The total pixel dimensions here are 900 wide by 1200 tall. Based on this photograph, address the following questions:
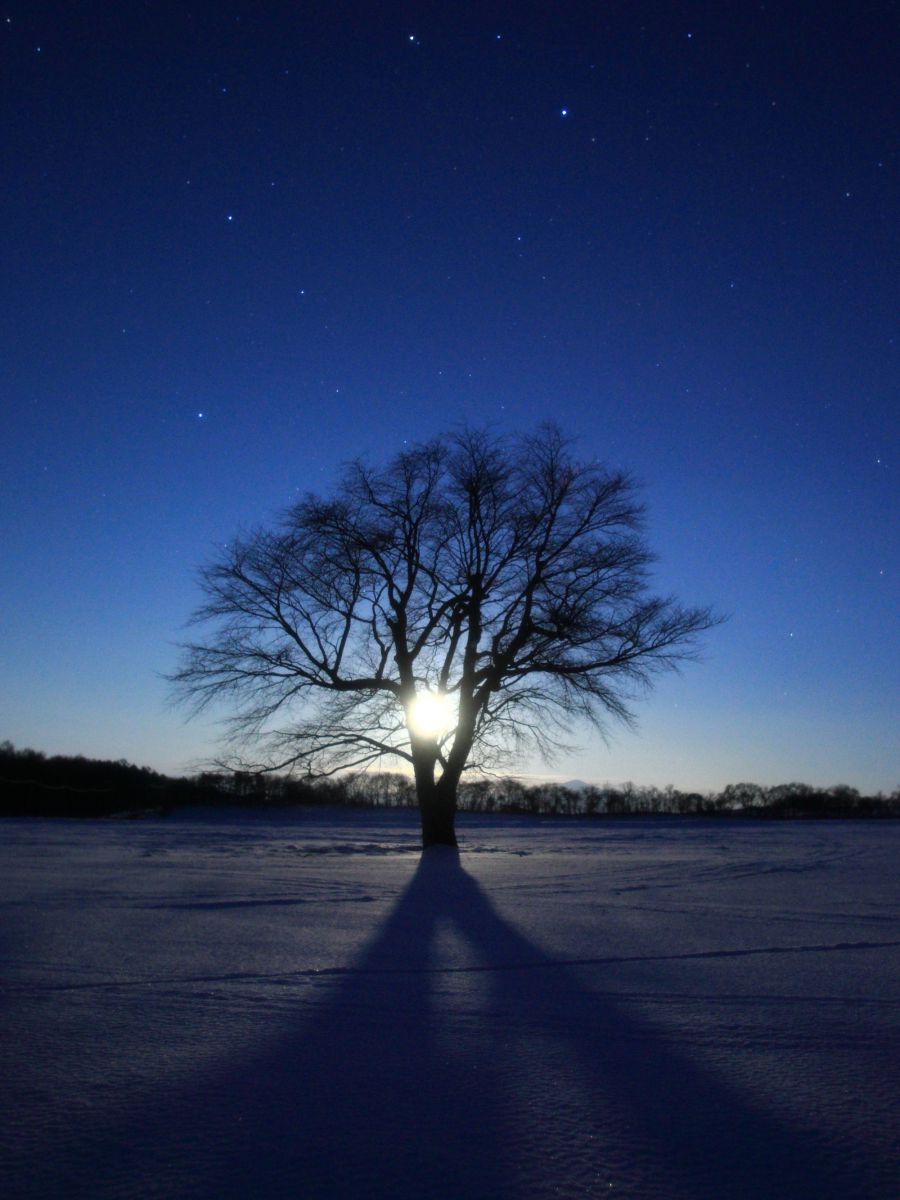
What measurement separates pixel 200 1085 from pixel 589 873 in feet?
27.1

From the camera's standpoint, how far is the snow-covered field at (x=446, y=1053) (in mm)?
1839

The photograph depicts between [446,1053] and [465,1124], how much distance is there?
594mm

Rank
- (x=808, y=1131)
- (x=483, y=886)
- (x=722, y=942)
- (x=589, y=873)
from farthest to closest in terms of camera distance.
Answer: (x=589, y=873) < (x=483, y=886) < (x=722, y=942) < (x=808, y=1131)

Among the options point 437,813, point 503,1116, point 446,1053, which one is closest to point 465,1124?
point 503,1116

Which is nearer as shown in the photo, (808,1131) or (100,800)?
(808,1131)

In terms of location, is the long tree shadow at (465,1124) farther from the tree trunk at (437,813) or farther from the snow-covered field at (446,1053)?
the tree trunk at (437,813)

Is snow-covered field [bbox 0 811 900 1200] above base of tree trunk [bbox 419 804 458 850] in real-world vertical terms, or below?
above

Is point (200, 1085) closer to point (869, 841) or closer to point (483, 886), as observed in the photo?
point (483, 886)

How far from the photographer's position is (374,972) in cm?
392

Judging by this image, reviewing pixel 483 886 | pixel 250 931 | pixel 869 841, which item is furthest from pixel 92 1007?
pixel 869 841

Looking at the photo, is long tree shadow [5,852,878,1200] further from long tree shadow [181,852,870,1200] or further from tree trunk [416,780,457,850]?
tree trunk [416,780,457,850]

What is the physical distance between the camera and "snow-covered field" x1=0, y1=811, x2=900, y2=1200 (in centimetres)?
184

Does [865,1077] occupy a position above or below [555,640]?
below

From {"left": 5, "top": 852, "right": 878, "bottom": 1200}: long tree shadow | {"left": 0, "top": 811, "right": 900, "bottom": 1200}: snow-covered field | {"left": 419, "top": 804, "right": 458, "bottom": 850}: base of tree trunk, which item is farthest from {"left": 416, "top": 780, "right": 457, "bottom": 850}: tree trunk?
{"left": 5, "top": 852, "right": 878, "bottom": 1200}: long tree shadow
